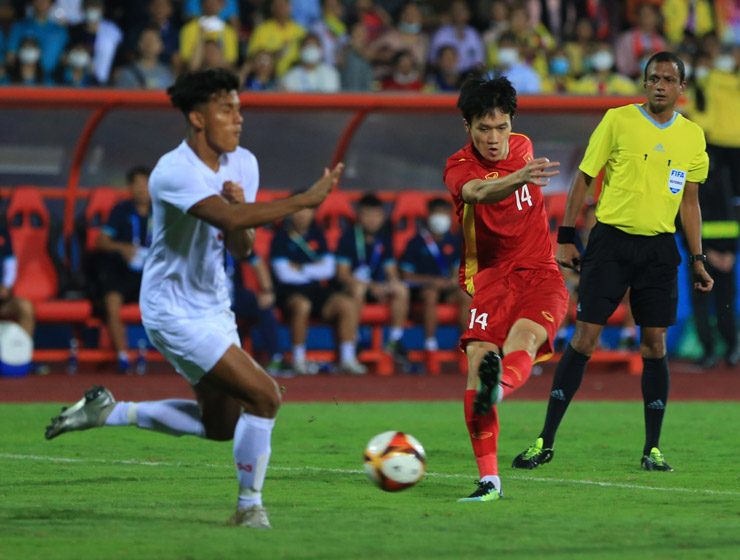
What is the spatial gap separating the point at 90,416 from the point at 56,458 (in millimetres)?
2100

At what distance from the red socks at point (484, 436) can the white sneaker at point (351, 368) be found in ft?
25.9

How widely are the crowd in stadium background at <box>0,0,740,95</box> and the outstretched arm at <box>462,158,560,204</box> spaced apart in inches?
381

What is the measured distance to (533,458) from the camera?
7.97m

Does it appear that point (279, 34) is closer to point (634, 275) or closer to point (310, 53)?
point (310, 53)

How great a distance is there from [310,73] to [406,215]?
236cm

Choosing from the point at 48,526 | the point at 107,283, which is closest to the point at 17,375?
the point at 107,283

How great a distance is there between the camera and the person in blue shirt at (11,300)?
14.1 meters

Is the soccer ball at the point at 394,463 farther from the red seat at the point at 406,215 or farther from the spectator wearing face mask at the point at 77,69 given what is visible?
the spectator wearing face mask at the point at 77,69

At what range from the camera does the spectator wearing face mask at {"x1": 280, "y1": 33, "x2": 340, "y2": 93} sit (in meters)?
16.3

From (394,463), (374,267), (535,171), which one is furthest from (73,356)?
(535,171)

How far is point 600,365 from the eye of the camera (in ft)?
52.1

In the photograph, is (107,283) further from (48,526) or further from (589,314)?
(48,526)

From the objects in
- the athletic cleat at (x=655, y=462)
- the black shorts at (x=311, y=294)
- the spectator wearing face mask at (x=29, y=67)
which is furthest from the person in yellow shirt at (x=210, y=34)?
the athletic cleat at (x=655, y=462)

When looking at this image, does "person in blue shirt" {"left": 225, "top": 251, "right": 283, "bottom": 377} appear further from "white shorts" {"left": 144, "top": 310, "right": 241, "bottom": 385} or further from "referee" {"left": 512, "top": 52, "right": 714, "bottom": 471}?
"white shorts" {"left": 144, "top": 310, "right": 241, "bottom": 385}
